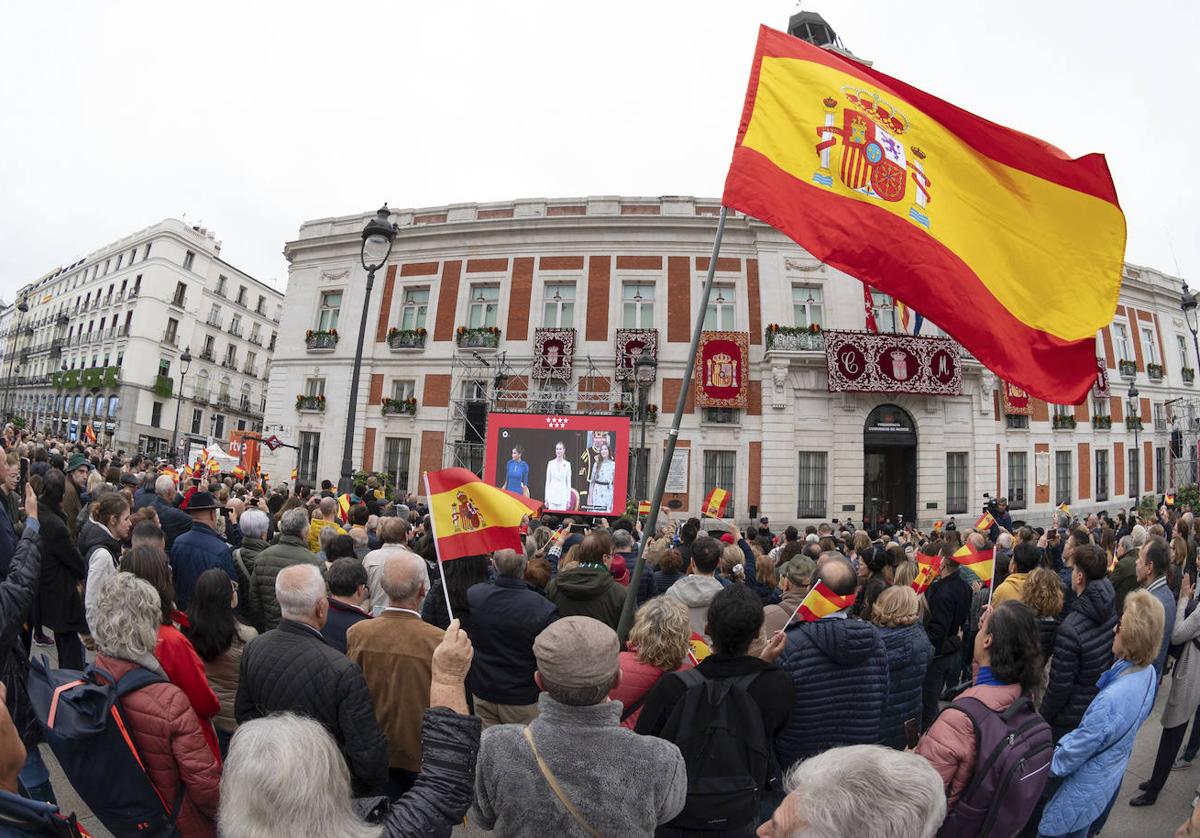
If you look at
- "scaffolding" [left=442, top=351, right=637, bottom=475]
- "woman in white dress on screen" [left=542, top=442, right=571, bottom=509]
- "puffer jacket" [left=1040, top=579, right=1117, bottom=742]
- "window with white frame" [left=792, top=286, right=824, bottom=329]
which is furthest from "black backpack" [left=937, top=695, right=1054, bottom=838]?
"window with white frame" [left=792, top=286, right=824, bottom=329]

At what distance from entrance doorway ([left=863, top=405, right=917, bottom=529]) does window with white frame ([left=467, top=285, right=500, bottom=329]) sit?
1449cm

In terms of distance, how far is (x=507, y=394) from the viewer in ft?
77.3

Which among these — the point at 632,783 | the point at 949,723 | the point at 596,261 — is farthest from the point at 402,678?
the point at 596,261

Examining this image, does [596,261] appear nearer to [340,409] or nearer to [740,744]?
[340,409]

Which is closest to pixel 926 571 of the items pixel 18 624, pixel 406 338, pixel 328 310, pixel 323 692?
pixel 323 692

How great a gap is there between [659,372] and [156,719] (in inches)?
848

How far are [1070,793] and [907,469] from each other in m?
22.6

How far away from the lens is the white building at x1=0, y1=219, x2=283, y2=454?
49406 mm

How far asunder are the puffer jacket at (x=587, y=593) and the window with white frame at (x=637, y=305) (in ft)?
64.7

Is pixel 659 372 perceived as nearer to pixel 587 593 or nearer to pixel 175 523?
pixel 175 523

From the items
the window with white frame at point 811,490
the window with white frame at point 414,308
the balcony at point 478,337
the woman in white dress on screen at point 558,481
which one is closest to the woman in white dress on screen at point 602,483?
the woman in white dress on screen at point 558,481

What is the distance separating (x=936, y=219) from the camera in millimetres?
5555

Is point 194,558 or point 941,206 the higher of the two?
point 941,206

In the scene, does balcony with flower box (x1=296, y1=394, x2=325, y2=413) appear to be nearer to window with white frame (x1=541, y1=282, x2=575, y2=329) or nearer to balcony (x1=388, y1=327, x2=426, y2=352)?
balcony (x1=388, y1=327, x2=426, y2=352)
